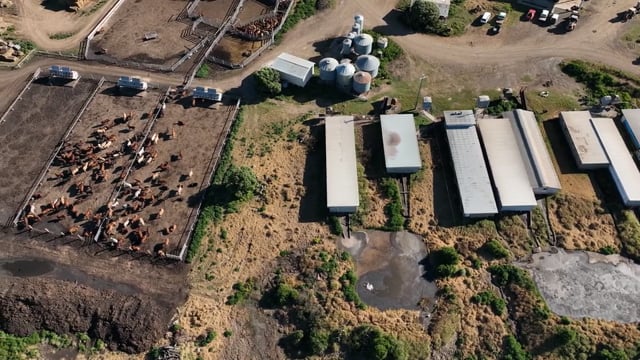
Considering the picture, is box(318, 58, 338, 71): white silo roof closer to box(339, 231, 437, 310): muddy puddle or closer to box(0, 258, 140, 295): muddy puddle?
box(339, 231, 437, 310): muddy puddle

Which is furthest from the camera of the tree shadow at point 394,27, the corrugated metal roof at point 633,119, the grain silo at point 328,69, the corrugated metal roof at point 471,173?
the tree shadow at point 394,27

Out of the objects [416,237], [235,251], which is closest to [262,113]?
[235,251]

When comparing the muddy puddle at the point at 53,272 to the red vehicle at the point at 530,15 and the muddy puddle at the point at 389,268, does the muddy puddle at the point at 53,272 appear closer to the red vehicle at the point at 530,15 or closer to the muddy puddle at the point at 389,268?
the muddy puddle at the point at 389,268

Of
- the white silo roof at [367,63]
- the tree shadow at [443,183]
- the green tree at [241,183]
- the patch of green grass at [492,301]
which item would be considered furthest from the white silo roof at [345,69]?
the patch of green grass at [492,301]

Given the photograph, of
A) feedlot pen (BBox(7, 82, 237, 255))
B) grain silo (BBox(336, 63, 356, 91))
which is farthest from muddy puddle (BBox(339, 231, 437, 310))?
grain silo (BBox(336, 63, 356, 91))

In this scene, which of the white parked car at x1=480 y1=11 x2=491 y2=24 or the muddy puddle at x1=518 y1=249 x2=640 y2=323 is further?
the white parked car at x1=480 y1=11 x2=491 y2=24

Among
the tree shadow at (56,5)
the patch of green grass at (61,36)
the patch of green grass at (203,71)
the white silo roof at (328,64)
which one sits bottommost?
the patch of green grass at (61,36)

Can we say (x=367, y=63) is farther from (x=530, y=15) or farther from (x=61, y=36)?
(x=61, y=36)
